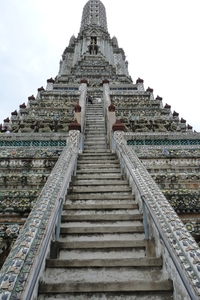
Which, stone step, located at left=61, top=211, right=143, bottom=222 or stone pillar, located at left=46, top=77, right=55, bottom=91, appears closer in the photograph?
stone step, located at left=61, top=211, right=143, bottom=222

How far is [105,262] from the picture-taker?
3.11 metres

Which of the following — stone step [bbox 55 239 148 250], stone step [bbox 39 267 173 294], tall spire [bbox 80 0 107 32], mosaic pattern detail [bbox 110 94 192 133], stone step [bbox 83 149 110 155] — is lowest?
stone step [bbox 39 267 173 294]

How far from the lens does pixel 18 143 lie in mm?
7957

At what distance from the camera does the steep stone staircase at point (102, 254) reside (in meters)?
2.74

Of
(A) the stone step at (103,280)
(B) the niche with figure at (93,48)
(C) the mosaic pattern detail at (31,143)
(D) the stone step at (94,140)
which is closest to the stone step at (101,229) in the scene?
(A) the stone step at (103,280)

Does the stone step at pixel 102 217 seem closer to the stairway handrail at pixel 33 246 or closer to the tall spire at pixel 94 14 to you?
the stairway handrail at pixel 33 246

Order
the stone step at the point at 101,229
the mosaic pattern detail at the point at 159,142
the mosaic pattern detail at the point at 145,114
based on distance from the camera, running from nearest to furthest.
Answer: the stone step at the point at 101,229, the mosaic pattern detail at the point at 159,142, the mosaic pattern detail at the point at 145,114

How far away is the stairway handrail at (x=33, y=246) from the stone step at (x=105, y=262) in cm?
21

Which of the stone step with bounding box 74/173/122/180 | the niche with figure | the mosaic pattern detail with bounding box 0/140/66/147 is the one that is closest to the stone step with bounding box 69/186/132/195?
the stone step with bounding box 74/173/122/180

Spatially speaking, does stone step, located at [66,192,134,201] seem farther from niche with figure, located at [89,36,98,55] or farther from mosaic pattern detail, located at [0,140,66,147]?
niche with figure, located at [89,36,98,55]

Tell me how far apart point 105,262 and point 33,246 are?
1.11 m

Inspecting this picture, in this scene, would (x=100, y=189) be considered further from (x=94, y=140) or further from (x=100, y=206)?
(x=94, y=140)

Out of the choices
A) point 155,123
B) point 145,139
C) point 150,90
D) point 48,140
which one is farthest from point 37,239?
point 150,90

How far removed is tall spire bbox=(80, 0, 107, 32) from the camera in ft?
120
